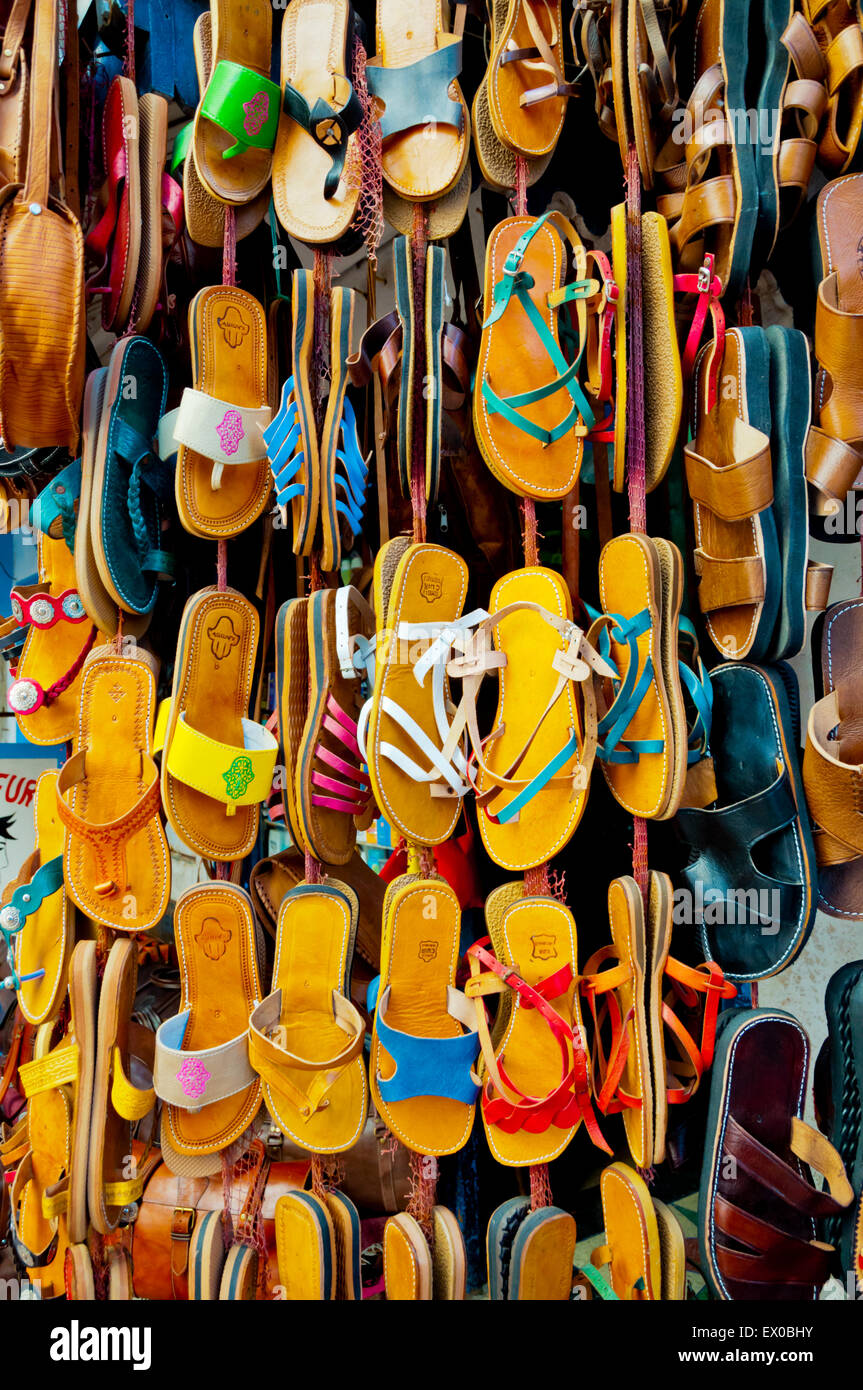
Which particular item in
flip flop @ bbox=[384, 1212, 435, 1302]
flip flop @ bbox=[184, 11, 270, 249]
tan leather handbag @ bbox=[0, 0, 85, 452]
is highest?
flip flop @ bbox=[184, 11, 270, 249]

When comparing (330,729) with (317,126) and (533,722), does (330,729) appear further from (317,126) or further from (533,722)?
(317,126)

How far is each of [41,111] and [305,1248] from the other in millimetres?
2177

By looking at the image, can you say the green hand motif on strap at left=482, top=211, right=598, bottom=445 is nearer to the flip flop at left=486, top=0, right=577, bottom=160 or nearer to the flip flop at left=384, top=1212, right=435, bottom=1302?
the flip flop at left=486, top=0, right=577, bottom=160

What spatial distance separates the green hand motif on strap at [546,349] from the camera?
1649 mm

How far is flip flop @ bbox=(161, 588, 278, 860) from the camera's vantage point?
171 centimetres

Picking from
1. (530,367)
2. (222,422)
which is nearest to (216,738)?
(222,422)

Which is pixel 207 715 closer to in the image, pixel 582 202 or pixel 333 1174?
pixel 333 1174

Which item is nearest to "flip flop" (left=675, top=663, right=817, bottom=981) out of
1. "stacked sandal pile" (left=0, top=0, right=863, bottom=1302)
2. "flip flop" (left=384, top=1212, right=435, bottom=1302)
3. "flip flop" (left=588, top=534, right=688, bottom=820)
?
"stacked sandal pile" (left=0, top=0, right=863, bottom=1302)

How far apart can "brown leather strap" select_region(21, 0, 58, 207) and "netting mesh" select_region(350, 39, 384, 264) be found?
0.57 metres

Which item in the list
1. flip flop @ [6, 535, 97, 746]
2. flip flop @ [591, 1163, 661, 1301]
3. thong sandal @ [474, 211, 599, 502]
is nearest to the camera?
flip flop @ [591, 1163, 661, 1301]

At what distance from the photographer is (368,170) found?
1.79 m

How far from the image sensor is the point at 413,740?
1705mm

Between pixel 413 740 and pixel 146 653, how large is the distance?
61 centimetres
